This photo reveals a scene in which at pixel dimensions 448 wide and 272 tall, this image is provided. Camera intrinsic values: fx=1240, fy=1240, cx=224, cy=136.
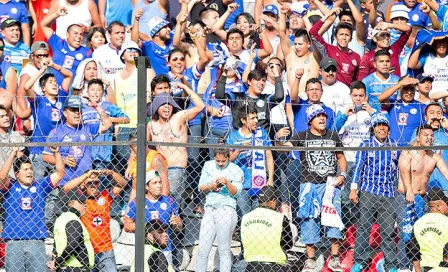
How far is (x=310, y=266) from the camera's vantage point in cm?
1232

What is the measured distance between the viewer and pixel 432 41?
46.9 ft

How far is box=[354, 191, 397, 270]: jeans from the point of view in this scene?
12.1 meters

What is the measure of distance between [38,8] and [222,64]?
9.17 feet

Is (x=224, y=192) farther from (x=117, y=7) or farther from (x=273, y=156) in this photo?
(x=117, y=7)

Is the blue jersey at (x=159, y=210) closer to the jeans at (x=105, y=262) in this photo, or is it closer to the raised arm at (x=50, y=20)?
the jeans at (x=105, y=262)

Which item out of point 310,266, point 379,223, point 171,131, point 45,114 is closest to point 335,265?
point 310,266

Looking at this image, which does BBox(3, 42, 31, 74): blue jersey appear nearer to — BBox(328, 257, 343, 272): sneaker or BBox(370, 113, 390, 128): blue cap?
BBox(370, 113, 390, 128): blue cap

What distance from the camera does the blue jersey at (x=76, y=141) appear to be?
12.3 m

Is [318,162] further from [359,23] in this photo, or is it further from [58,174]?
[359,23]

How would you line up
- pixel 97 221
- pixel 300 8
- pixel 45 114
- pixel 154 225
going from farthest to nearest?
pixel 300 8 → pixel 45 114 → pixel 97 221 → pixel 154 225

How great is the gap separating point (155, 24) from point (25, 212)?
11.7 feet

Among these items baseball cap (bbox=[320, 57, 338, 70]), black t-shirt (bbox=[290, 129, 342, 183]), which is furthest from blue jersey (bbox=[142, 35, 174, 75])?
black t-shirt (bbox=[290, 129, 342, 183])

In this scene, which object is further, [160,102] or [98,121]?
[98,121]

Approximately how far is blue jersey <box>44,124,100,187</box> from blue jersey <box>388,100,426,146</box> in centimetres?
317
